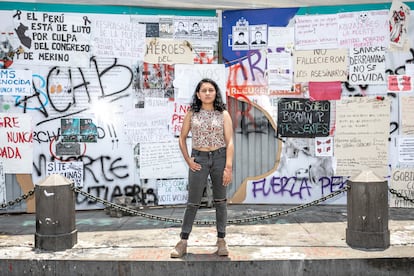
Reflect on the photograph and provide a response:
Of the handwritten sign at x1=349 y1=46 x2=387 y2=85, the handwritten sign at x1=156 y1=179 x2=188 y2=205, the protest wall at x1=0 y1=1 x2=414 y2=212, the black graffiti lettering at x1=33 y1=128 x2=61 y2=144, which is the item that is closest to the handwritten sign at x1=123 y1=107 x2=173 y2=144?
the protest wall at x1=0 y1=1 x2=414 y2=212

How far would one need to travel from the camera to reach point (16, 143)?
7.14m

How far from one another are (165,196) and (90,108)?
1.92 meters

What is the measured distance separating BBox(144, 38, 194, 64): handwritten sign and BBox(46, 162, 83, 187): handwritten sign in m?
2.09

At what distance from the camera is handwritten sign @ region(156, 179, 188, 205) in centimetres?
745

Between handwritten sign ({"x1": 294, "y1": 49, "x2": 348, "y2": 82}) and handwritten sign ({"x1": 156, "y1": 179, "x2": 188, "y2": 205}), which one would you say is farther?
handwritten sign ({"x1": 156, "y1": 179, "x2": 188, "y2": 205})

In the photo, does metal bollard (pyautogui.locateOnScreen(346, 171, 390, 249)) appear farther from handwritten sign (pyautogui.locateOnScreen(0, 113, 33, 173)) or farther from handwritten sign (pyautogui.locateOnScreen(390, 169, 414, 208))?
handwritten sign (pyautogui.locateOnScreen(0, 113, 33, 173))

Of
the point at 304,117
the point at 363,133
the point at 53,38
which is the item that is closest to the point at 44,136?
the point at 53,38

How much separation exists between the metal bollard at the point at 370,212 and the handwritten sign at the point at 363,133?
2330 millimetres

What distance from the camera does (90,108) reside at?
728 cm

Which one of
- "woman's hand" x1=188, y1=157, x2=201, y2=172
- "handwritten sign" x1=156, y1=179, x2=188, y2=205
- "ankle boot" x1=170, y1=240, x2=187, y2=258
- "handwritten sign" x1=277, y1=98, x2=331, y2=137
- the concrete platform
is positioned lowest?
the concrete platform

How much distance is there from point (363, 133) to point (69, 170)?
490cm

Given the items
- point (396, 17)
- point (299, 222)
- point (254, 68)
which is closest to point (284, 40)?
point (254, 68)

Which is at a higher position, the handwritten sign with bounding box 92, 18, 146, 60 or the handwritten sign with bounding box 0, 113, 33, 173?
the handwritten sign with bounding box 92, 18, 146, 60

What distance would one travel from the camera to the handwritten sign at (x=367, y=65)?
7262 millimetres
